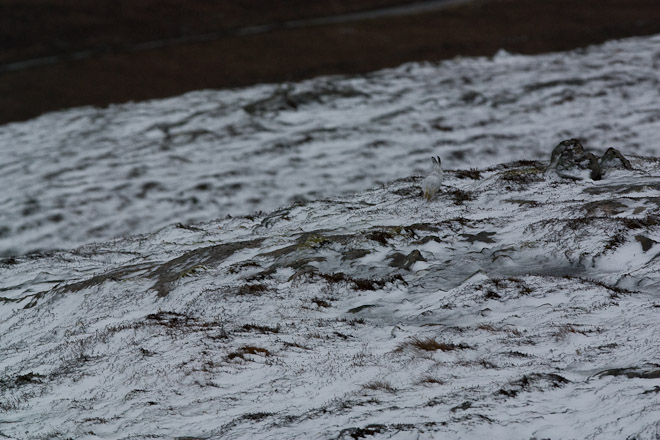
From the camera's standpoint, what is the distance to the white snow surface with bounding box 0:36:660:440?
8781mm

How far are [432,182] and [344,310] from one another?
6.17 metres

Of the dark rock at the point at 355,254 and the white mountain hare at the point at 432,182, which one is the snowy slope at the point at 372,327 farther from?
the white mountain hare at the point at 432,182

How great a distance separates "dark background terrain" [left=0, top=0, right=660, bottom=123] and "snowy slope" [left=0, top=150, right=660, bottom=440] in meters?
25.0

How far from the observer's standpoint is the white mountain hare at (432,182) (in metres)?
17.5

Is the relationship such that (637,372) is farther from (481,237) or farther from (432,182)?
(432,182)

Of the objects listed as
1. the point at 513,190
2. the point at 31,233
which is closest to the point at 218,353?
the point at 513,190

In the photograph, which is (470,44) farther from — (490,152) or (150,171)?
(150,171)

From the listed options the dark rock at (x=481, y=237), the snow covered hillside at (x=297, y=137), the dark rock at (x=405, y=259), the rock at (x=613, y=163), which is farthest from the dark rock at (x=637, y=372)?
the snow covered hillside at (x=297, y=137)

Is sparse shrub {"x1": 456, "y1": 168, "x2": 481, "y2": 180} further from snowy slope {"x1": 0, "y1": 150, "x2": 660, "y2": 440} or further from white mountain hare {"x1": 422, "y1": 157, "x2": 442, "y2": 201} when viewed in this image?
white mountain hare {"x1": 422, "y1": 157, "x2": 442, "y2": 201}

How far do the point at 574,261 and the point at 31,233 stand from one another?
792 inches

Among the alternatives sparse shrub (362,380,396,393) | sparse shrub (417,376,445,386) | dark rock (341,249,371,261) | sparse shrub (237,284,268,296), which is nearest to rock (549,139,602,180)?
dark rock (341,249,371,261)

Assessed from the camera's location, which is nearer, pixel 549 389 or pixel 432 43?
pixel 549 389

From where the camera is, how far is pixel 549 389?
8562mm

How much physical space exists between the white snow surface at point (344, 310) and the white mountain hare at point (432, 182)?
0.40m
